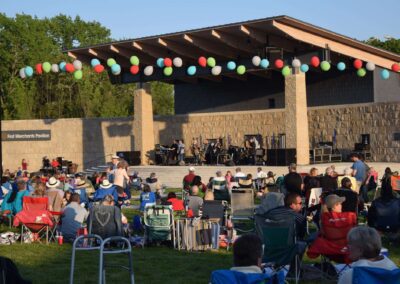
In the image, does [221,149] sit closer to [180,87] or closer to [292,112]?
[292,112]

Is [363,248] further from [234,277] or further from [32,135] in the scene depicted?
[32,135]

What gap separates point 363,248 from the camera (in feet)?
14.7

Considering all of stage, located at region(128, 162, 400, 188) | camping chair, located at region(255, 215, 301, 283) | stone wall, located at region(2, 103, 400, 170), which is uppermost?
stone wall, located at region(2, 103, 400, 170)

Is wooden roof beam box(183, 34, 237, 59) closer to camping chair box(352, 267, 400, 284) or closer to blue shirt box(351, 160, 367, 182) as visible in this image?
blue shirt box(351, 160, 367, 182)

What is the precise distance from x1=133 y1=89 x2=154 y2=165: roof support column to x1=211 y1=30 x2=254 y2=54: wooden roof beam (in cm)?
700

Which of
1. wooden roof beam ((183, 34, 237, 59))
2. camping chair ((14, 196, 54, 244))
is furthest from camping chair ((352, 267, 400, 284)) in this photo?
wooden roof beam ((183, 34, 237, 59))

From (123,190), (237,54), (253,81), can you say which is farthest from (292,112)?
(123,190)

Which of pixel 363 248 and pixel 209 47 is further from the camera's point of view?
pixel 209 47

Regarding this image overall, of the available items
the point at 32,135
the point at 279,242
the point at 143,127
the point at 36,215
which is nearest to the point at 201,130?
the point at 143,127

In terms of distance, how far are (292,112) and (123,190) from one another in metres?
12.9

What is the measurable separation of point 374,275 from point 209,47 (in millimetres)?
26089

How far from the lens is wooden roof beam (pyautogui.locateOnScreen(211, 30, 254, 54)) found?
28.3m

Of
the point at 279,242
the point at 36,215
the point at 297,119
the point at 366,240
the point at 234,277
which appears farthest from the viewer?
the point at 297,119

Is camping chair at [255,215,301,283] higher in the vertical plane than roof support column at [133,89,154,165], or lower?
lower
